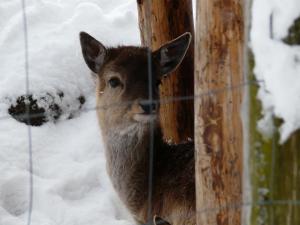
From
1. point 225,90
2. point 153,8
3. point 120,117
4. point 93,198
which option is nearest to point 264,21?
point 225,90

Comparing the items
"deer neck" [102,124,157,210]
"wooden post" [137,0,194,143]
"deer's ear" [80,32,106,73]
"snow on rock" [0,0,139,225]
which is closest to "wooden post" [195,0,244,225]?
"deer neck" [102,124,157,210]

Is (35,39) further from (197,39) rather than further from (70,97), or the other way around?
(197,39)

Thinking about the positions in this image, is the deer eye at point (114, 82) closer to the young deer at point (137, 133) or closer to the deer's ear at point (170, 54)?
the young deer at point (137, 133)

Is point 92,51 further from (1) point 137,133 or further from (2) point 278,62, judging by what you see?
(2) point 278,62

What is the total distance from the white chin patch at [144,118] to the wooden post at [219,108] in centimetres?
80

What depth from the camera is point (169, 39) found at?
220 inches

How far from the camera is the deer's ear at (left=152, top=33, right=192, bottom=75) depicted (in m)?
4.63

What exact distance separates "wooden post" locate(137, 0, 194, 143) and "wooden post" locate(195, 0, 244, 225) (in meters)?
1.94

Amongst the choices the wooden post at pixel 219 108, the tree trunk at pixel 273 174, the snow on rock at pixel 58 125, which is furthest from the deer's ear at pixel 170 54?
the tree trunk at pixel 273 174

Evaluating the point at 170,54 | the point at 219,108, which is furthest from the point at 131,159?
the point at 219,108

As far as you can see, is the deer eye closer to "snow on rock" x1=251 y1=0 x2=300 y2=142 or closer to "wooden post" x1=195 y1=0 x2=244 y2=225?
"wooden post" x1=195 y1=0 x2=244 y2=225

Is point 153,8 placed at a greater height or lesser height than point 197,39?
greater

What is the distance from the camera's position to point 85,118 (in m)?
6.94

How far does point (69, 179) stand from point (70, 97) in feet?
4.89
